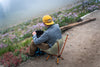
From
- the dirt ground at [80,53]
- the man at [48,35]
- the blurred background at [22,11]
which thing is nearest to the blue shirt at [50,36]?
the man at [48,35]

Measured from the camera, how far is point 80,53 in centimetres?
460

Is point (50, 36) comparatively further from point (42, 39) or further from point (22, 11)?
point (22, 11)

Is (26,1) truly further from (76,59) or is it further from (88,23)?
(76,59)

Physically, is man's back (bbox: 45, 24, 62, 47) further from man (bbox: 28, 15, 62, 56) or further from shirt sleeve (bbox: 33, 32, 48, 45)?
shirt sleeve (bbox: 33, 32, 48, 45)

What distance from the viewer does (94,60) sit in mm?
4039

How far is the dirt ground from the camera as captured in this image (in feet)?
13.4

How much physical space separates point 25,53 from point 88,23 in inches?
185

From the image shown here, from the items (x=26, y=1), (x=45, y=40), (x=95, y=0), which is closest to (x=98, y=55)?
(x=45, y=40)

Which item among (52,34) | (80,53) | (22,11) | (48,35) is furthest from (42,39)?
(22,11)

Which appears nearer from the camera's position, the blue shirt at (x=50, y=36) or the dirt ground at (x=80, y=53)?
the blue shirt at (x=50, y=36)

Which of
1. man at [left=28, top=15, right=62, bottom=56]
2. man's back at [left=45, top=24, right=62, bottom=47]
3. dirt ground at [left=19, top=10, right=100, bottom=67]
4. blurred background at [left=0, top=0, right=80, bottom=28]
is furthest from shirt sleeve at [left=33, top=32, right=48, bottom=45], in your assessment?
blurred background at [left=0, top=0, right=80, bottom=28]

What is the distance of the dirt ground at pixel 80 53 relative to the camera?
407 centimetres

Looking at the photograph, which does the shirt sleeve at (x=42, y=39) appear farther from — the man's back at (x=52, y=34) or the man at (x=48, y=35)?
the man's back at (x=52, y=34)

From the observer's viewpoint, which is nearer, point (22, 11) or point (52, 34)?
point (52, 34)
